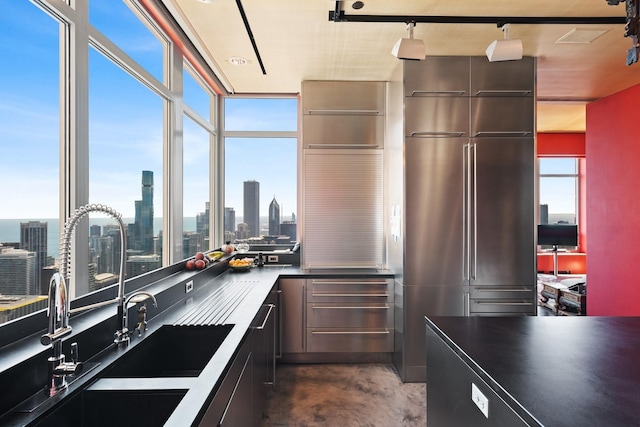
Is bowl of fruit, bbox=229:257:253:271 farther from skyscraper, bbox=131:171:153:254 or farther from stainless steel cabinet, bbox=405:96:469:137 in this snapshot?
stainless steel cabinet, bbox=405:96:469:137

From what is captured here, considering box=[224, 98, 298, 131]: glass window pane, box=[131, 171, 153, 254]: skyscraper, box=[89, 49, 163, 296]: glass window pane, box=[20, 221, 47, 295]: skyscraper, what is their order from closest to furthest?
1. box=[20, 221, 47, 295]: skyscraper
2. box=[89, 49, 163, 296]: glass window pane
3. box=[131, 171, 153, 254]: skyscraper
4. box=[224, 98, 298, 131]: glass window pane

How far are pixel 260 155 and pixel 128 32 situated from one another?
2055 millimetres

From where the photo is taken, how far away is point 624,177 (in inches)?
146

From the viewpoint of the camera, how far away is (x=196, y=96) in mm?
3383

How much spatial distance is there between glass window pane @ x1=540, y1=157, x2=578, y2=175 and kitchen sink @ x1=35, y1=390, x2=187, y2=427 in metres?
7.53

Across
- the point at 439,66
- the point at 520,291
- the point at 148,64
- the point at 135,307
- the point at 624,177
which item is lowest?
the point at 520,291

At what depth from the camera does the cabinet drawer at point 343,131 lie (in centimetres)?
358

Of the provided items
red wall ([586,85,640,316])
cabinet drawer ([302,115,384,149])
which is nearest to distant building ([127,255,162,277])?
cabinet drawer ([302,115,384,149])

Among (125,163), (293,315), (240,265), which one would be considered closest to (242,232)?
(240,265)

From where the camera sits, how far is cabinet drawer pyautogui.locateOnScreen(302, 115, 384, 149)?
358 centimetres

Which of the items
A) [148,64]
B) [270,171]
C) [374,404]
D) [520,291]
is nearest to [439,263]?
[520,291]

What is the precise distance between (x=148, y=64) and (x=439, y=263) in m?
2.80

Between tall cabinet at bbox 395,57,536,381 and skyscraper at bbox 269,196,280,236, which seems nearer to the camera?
tall cabinet at bbox 395,57,536,381

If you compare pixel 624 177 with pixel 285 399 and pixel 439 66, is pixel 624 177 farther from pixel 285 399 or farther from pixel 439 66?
pixel 285 399
